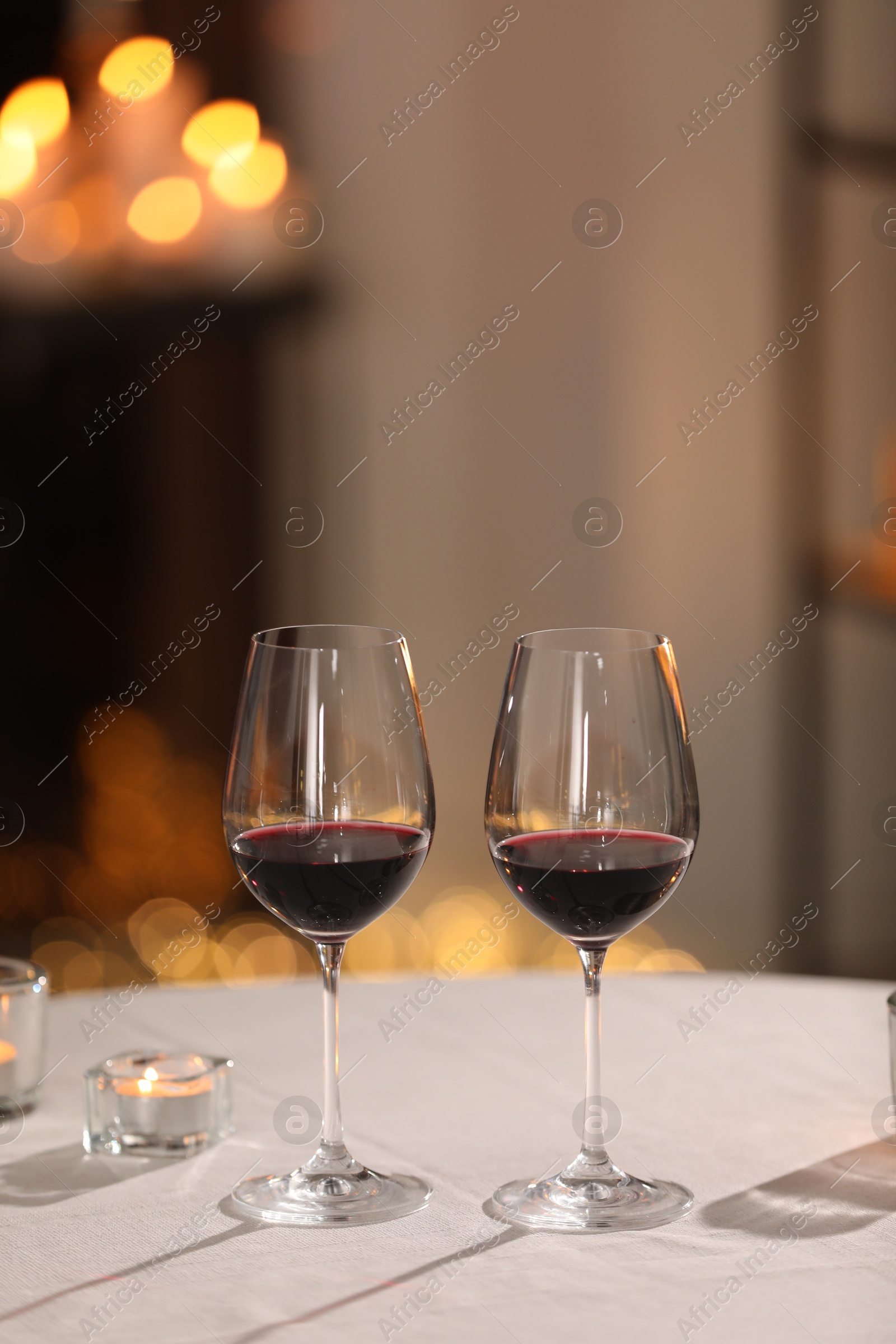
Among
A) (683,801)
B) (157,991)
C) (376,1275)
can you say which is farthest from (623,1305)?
(157,991)

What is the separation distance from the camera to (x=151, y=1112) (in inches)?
31.9

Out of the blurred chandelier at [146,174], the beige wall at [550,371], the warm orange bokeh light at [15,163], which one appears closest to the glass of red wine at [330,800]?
the beige wall at [550,371]

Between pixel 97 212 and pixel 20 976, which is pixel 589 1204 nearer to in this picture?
pixel 20 976

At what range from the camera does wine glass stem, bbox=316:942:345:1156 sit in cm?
75

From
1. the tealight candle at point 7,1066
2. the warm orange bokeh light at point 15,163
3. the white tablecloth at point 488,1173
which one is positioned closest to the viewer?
the white tablecloth at point 488,1173

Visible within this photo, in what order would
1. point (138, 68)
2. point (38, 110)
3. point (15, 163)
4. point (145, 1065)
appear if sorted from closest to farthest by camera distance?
1. point (145, 1065)
2. point (15, 163)
3. point (38, 110)
4. point (138, 68)

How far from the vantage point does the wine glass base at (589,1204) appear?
709 millimetres

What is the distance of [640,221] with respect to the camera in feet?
10.8

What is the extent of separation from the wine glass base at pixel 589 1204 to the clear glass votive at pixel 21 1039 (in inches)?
12.0

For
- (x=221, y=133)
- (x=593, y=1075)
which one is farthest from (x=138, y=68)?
(x=593, y=1075)

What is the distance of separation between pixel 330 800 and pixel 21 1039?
28 centimetres

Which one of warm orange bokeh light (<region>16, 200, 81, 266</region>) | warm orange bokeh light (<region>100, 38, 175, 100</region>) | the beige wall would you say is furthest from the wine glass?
warm orange bokeh light (<region>100, 38, 175, 100</region>)

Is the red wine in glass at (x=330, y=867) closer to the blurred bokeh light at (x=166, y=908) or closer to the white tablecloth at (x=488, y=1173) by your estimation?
the white tablecloth at (x=488, y=1173)

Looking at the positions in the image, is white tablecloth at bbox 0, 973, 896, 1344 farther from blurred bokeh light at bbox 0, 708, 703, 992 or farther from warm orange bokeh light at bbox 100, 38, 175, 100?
warm orange bokeh light at bbox 100, 38, 175, 100
